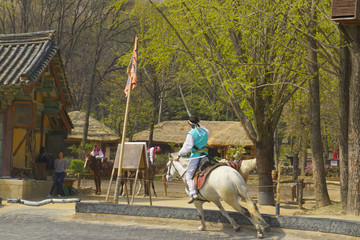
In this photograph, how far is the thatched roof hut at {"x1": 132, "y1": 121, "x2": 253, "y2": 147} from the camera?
40875 mm

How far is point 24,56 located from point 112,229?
10355mm

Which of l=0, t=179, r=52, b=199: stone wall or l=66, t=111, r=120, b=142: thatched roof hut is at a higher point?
l=66, t=111, r=120, b=142: thatched roof hut

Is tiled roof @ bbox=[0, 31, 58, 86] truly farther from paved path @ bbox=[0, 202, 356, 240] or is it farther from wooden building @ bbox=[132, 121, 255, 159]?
wooden building @ bbox=[132, 121, 255, 159]

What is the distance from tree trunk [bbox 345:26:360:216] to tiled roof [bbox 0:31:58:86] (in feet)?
33.6

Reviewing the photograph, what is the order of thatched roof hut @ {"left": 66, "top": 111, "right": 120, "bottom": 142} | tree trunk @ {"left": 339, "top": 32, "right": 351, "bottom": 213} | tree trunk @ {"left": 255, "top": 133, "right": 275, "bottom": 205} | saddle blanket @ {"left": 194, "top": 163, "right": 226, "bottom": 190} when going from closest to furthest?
1. saddle blanket @ {"left": 194, "top": 163, "right": 226, "bottom": 190}
2. tree trunk @ {"left": 339, "top": 32, "right": 351, "bottom": 213}
3. tree trunk @ {"left": 255, "top": 133, "right": 275, "bottom": 205}
4. thatched roof hut @ {"left": 66, "top": 111, "right": 120, "bottom": 142}

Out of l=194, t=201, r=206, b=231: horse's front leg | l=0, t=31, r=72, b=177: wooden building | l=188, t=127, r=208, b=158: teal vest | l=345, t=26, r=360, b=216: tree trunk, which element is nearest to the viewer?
l=194, t=201, r=206, b=231: horse's front leg

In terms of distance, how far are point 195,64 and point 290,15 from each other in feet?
16.2

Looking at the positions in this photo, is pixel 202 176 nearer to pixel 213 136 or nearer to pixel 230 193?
pixel 230 193

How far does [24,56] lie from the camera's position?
62.9 ft

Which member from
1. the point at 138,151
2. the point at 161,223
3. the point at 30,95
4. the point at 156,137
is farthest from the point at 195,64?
the point at 156,137

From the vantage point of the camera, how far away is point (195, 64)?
17969 mm

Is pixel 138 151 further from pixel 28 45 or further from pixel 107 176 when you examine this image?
pixel 107 176

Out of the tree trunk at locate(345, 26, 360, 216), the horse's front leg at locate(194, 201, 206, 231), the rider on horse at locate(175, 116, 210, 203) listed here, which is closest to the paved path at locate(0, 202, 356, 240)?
the horse's front leg at locate(194, 201, 206, 231)

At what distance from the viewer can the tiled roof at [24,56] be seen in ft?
56.6
